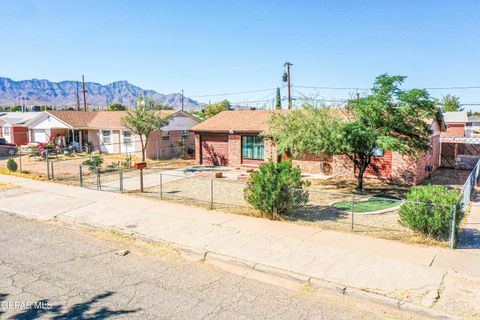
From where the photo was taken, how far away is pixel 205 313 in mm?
6523

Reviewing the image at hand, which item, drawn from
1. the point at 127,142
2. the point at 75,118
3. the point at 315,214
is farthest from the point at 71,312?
the point at 75,118

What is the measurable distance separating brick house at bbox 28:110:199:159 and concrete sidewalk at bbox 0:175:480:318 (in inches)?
664

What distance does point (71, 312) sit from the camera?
21.4 ft

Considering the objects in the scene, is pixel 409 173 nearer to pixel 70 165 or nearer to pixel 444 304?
pixel 444 304

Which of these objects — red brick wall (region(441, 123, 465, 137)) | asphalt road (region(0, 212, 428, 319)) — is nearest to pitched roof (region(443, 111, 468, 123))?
red brick wall (region(441, 123, 465, 137))

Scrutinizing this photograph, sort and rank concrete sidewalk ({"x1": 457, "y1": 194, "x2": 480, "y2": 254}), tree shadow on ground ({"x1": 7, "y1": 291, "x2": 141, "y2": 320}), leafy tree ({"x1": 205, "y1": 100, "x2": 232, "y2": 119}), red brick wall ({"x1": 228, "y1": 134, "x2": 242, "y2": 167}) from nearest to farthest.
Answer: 1. tree shadow on ground ({"x1": 7, "y1": 291, "x2": 141, "y2": 320})
2. concrete sidewalk ({"x1": 457, "y1": 194, "x2": 480, "y2": 254})
3. red brick wall ({"x1": 228, "y1": 134, "x2": 242, "y2": 167})
4. leafy tree ({"x1": 205, "y1": 100, "x2": 232, "y2": 119})

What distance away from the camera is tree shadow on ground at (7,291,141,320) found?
6355 millimetres

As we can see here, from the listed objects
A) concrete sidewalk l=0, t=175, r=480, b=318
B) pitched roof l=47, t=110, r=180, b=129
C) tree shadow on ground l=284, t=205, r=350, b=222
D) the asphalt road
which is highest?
pitched roof l=47, t=110, r=180, b=129

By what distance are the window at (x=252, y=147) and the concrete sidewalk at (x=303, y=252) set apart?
11.8 meters

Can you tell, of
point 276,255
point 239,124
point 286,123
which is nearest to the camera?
point 276,255

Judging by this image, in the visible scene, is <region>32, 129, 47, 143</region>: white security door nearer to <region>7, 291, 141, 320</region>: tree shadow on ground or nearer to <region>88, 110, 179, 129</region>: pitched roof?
<region>88, 110, 179, 129</region>: pitched roof

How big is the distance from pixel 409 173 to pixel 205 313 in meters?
15.9

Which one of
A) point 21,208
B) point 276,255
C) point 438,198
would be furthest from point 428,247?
point 21,208

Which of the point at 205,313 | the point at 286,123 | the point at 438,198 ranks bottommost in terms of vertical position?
the point at 205,313
